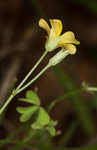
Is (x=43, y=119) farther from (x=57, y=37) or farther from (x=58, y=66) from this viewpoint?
(x=58, y=66)

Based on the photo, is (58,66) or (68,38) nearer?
(68,38)

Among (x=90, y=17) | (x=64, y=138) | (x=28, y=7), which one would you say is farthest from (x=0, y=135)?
(x=90, y=17)

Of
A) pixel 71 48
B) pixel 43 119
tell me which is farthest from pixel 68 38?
pixel 43 119

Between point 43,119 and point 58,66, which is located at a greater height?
point 43,119

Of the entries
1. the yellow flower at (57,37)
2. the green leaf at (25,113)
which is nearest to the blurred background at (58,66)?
the green leaf at (25,113)

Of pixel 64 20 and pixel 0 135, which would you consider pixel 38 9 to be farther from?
pixel 0 135

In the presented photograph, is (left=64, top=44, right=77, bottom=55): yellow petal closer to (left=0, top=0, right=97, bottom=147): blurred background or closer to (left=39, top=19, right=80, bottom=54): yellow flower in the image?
(left=39, top=19, right=80, bottom=54): yellow flower
